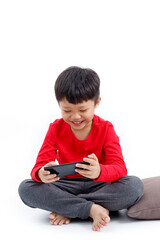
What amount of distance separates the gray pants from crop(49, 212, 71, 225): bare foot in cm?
3

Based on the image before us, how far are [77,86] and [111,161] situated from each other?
19.8 inches

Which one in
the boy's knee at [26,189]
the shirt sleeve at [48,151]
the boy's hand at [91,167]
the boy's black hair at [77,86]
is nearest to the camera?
the boy's hand at [91,167]

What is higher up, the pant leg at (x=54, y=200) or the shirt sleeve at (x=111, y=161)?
the shirt sleeve at (x=111, y=161)

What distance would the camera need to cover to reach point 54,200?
244 centimetres

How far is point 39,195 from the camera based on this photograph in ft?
8.07

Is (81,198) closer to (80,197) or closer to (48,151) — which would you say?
(80,197)

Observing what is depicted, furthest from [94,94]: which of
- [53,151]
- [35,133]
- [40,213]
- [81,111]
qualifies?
[35,133]

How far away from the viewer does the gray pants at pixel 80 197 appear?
241cm

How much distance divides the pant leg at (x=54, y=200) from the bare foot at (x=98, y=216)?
0.03 meters

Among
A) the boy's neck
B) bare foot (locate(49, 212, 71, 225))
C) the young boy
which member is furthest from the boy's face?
bare foot (locate(49, 212, 71, 225))

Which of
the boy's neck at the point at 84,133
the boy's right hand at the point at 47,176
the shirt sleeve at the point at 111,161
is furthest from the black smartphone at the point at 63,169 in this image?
the boy's neck at the point at 84,133

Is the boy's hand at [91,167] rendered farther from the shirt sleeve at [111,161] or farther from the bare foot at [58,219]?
the bare foot at [58,219]

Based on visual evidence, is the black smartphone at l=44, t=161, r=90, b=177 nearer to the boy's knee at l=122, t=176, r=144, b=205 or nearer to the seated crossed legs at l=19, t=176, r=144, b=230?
the seated crossed legs at l=19, t=176, r=144, b=230

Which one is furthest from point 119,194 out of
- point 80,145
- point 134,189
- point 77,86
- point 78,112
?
point 77,86
